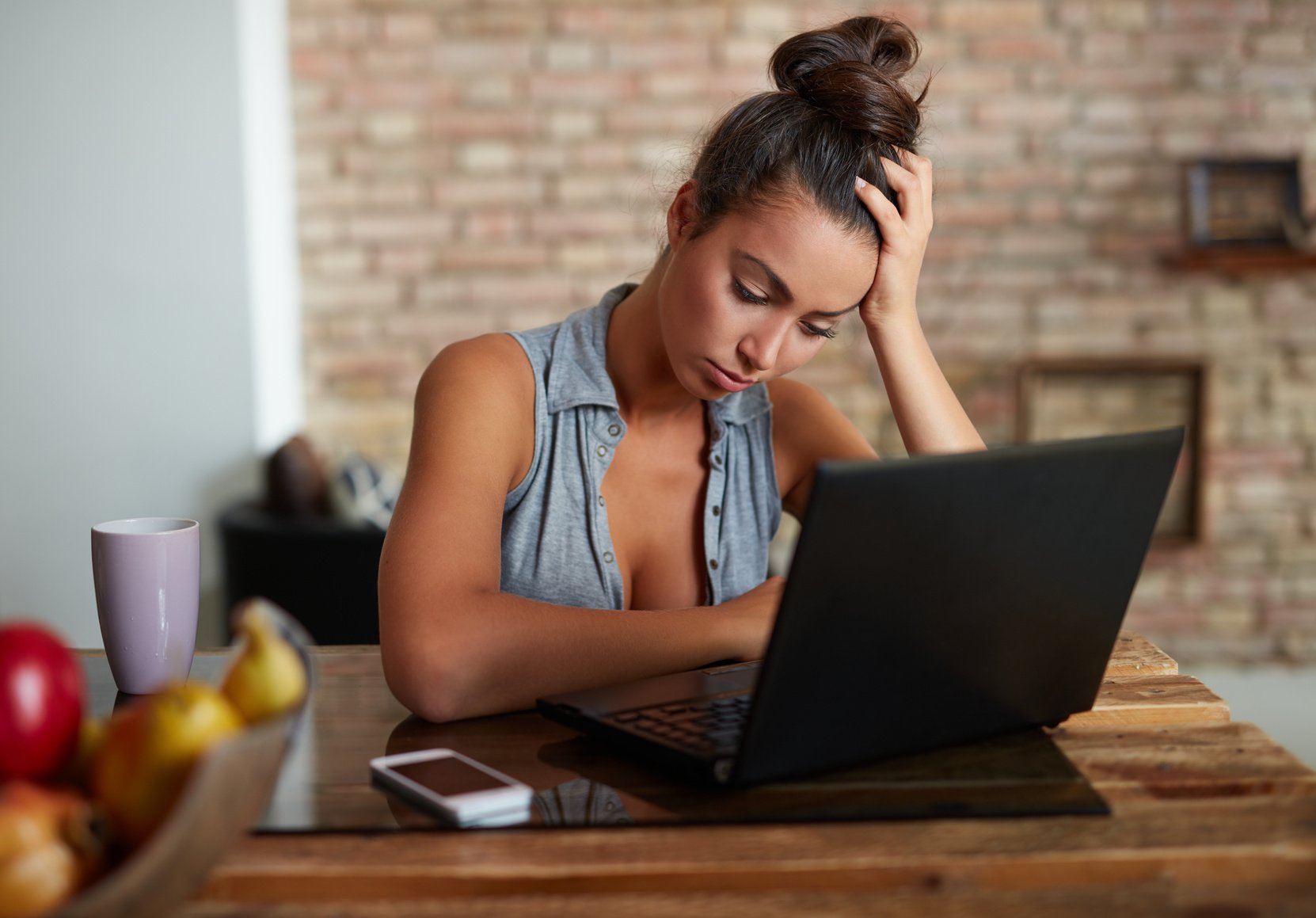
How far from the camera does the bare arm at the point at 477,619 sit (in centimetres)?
100

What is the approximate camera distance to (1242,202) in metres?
3.43

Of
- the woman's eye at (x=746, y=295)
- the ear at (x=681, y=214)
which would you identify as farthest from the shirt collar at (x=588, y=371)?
the woman's eye at (x=746, y=295)

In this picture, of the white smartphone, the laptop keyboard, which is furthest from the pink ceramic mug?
the laptop keyboard

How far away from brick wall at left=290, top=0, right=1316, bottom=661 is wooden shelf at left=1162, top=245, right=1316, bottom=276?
122mm

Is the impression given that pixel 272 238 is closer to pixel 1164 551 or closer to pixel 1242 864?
pixel 1164 551

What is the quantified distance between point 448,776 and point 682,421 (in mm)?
751

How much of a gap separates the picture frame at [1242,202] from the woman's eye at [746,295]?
262cm

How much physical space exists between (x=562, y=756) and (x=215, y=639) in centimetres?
245

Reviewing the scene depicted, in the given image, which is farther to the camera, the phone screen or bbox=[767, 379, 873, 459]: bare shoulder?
bbox=[767, 379, 873, 459]: bare shoulder

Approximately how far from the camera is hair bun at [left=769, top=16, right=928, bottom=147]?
1231 mm

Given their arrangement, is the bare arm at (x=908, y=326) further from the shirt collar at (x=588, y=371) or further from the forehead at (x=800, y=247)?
the shirt collar at (x=588, y=371)

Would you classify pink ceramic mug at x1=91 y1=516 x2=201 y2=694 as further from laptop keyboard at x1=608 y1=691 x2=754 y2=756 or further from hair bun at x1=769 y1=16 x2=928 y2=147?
hair bun at x1=769 y1=16 x2=928 y2=147

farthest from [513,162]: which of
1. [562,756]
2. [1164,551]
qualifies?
[562,756]

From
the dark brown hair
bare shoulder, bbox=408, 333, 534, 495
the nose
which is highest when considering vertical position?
the dark brown hair
